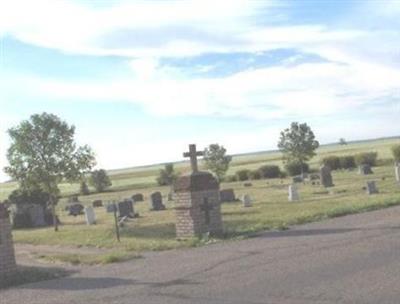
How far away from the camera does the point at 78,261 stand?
45.2 ft

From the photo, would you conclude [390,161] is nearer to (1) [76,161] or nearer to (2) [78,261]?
(1) [76,161]

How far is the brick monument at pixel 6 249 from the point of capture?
12.3 m

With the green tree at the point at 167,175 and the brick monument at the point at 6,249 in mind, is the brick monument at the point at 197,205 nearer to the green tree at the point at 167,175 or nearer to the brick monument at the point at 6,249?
the brick monument at the point at 6,249

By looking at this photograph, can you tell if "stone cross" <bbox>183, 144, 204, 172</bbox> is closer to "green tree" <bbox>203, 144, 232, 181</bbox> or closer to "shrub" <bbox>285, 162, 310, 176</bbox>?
"green tree" <bbox>203, 144, 232, 181</bbox>

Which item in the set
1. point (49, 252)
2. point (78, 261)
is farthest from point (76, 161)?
point (78, 261)

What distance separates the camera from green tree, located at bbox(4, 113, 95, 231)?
26.1 m

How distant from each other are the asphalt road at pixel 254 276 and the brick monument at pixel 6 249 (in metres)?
1.30

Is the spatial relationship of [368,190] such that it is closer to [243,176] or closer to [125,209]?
[125,209]

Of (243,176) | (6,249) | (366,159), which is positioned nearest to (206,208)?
(6,249)

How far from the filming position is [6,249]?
40.7ft

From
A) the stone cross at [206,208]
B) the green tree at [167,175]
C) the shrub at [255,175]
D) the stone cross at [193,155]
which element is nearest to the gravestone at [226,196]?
the stone cross at [193,155]


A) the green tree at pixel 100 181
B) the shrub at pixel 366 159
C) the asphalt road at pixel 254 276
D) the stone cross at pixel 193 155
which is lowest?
the asphalt road at pixel 254 276

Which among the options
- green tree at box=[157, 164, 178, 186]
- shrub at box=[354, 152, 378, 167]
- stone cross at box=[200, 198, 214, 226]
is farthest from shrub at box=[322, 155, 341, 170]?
stone cross at box=[200, 198, 214, 226]

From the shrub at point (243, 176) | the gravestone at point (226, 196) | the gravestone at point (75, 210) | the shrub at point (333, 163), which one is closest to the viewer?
the gravestone at point (226, 196)
